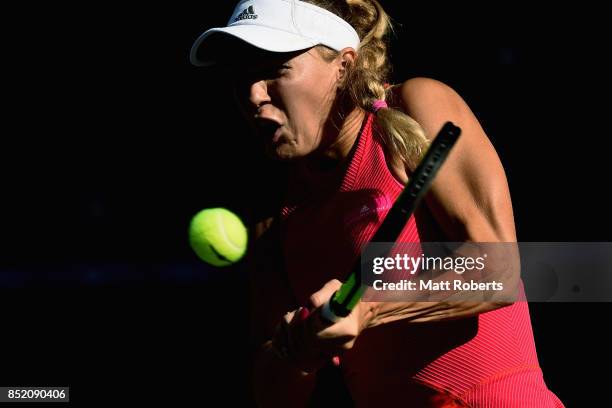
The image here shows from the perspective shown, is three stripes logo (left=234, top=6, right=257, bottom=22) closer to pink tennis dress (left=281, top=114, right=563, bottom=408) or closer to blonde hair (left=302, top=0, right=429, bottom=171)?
blonde hair (left=302, top=0, right=429, bottom=171)

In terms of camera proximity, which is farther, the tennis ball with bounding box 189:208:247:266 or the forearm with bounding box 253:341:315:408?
the tennis ball with bounding box 189:208:247:266

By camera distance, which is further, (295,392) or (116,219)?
(116,219)

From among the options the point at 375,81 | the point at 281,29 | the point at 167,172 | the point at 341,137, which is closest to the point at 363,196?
the point at 341,137

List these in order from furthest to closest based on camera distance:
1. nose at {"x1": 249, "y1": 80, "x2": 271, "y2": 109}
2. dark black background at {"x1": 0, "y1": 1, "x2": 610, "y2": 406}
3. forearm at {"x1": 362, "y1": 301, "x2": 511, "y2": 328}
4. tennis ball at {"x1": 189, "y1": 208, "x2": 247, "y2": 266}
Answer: dark black background at {"x1": 0, "y1": 1, "x2": 610, "y2": 406} < tennis ball at {"x1": 189, "y1": 208, "x2": 247, "y2": 266} < nose at {"x1": 249, "y1": 80, "x2": 271, "y2": 109} < forearm at {"x1": 362, "y1": 301, "x2": 511, "y2": 328}

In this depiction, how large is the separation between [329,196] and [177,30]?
3101 millimetres

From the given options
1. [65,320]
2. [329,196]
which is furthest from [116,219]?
[329,196]

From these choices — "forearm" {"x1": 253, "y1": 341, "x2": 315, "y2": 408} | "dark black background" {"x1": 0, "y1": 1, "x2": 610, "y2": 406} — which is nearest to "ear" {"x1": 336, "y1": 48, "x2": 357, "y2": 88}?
"forearm" {"x1": 253, "y1": 341, "x2": 315, "y2": 408}

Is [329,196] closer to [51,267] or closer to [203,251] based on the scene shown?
[203,251]

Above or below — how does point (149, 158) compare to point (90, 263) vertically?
above

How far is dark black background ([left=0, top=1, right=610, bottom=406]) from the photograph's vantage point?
173 inches

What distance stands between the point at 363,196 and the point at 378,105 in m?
0.23

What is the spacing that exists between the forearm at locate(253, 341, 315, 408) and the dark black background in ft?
5.91

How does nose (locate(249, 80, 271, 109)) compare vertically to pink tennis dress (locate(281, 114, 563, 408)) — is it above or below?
above

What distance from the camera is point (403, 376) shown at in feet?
6.93
